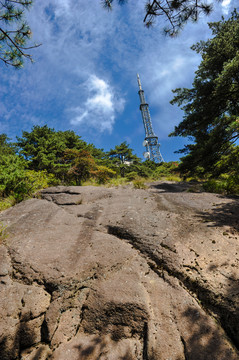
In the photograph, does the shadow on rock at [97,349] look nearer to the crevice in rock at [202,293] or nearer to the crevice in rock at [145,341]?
the crevice in rock at [145,341]

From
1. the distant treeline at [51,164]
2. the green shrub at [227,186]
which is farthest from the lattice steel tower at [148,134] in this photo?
the green shrub at [227,186]

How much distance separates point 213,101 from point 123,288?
8.74 m

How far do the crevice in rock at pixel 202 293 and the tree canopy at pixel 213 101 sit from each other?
21.7 feet

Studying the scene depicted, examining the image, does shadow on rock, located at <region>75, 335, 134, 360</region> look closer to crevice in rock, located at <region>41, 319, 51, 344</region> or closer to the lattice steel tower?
crevice in rock, located at <region>41, 319, 51, 344</region>

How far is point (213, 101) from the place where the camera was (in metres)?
7.61

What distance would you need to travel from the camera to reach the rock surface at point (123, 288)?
7.22ft

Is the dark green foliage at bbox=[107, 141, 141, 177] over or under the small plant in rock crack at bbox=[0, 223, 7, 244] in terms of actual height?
over

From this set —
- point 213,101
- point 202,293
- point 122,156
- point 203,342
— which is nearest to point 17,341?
point 203,342

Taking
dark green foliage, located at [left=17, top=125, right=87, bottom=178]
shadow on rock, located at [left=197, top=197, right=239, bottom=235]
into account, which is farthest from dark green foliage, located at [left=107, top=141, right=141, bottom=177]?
shadow on rock, located at [left=197, top=197, right=239, bottom=235]

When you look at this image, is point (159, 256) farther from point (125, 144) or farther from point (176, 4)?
point (125, 144)

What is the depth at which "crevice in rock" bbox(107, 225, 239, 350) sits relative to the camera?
7.23ft

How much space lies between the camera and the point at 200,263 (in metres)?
2.98

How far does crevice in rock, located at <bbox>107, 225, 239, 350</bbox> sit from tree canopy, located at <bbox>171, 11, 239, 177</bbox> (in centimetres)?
661

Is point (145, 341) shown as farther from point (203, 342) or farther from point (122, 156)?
point (122, 156)
